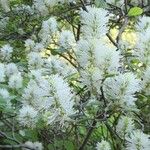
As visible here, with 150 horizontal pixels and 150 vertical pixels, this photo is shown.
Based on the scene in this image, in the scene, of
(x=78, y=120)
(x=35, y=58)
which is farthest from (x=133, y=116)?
(x=35, y=58)

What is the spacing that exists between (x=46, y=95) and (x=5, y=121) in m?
0.79

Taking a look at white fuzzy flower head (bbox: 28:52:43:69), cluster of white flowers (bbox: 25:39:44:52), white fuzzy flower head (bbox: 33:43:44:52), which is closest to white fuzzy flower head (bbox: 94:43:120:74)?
white fuzzy flower head (bbox: 28:52:43:69)

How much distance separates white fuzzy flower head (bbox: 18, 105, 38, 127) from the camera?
200 cm

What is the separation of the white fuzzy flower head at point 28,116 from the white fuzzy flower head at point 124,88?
39 cm

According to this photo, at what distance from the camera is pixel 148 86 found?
1.86 meters

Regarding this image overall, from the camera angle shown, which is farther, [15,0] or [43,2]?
[15,0]

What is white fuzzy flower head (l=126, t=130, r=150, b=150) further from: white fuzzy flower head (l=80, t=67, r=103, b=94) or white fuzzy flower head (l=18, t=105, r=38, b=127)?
white fuzzy flower head (l=18, t=105, r=38, b=127)

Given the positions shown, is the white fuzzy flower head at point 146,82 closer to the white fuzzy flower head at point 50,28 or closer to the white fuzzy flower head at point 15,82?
the white fuzzy flower head at point 15,82

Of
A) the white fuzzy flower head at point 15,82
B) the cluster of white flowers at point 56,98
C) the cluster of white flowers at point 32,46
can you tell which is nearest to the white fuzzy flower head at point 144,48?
the cluster of white flowers at point 56,98

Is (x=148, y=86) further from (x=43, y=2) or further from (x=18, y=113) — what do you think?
(x=43, y=2)

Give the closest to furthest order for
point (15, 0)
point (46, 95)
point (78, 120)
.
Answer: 1. point (46, 95)
2. point (78, 120)
3. point (15, 0)

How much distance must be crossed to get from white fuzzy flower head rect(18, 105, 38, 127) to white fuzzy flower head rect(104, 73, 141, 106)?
0.39 m

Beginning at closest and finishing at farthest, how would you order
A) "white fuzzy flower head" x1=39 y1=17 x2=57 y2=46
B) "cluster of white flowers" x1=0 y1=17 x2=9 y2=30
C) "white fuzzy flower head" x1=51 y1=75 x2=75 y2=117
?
"white fuzzy flower head" x1=51 y1=75 x2=75 y2=117 → "white fuzzy flower head" x1=39 y1=17 x2=57 y2=46 → "cluster of white flowers" x1=0 y1=17 x2=9 y2=30

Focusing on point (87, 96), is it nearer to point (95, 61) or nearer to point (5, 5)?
point (95, 61)
